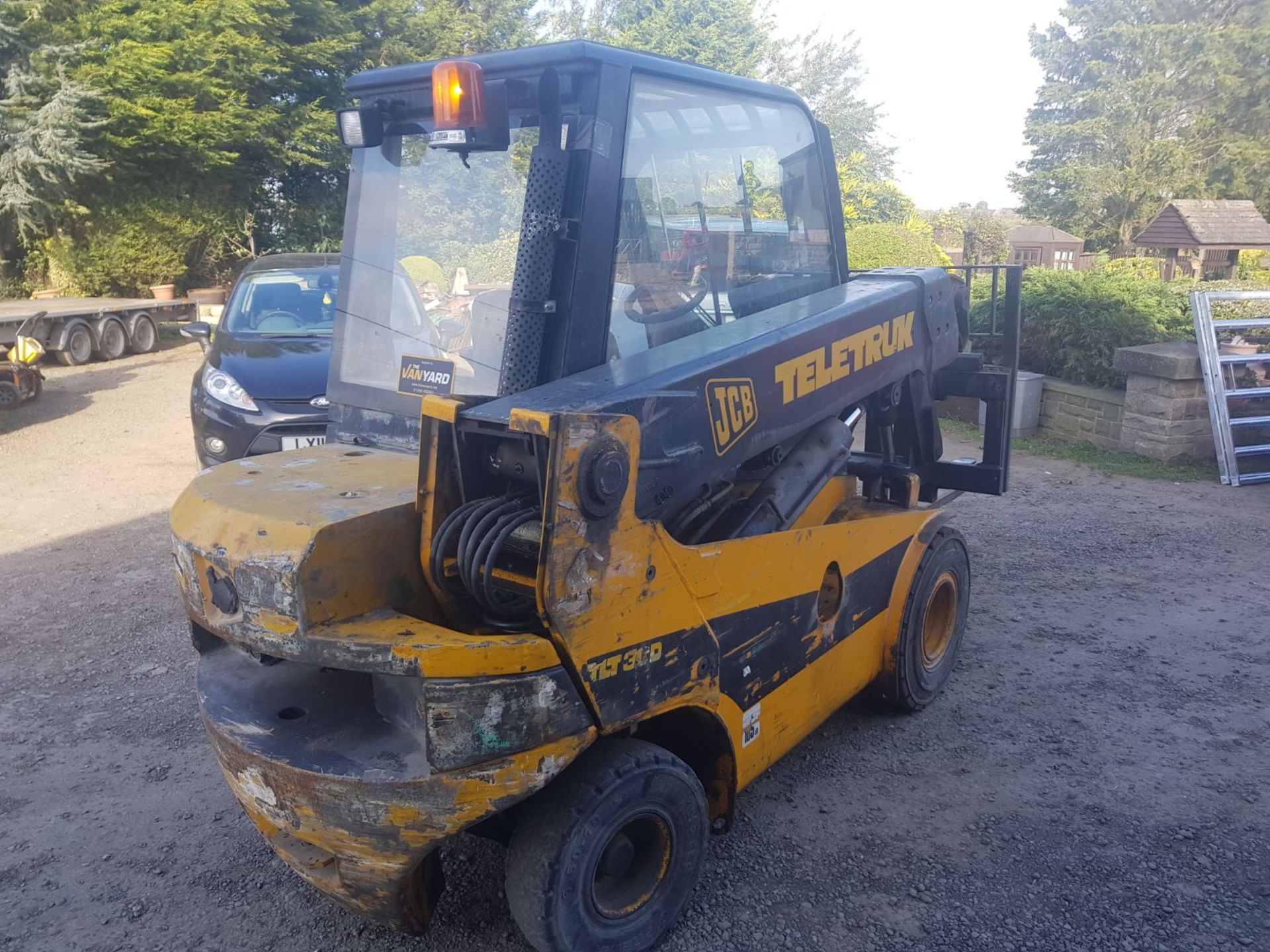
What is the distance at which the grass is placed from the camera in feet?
29.2

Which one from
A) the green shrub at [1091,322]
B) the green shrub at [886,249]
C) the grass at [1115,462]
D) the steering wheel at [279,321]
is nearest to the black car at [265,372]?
the steering wheel at [279,321]

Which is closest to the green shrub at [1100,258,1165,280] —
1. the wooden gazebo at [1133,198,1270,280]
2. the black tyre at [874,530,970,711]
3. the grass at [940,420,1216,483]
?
the wooden gazebo at [1133,198,1270,280]

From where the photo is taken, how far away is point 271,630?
273 cm

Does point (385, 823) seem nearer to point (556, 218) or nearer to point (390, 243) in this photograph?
point (556, 218)

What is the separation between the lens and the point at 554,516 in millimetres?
2574

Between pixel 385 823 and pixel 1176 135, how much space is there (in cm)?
4129

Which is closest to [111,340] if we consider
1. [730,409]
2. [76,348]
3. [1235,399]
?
[76,348]

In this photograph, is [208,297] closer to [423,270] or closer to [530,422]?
[423,270]

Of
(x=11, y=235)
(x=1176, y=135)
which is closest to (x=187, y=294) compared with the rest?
(x=11, y=235)

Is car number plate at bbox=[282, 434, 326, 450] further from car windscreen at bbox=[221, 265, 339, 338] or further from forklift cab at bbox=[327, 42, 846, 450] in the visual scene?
forklift cab at bbox=[327, 42, 846, 450]

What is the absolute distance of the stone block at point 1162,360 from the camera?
886 cm

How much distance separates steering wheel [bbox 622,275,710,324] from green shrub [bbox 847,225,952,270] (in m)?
11.5

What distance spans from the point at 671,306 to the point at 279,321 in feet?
19.5

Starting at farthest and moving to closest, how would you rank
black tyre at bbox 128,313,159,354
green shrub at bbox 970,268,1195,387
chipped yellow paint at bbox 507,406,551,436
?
1. black tyre at bbox 128,313,159,354
2. green shrub at bbox 970,268,1195,387
3. chipped yellow paint at bbox 507,406,551,436
